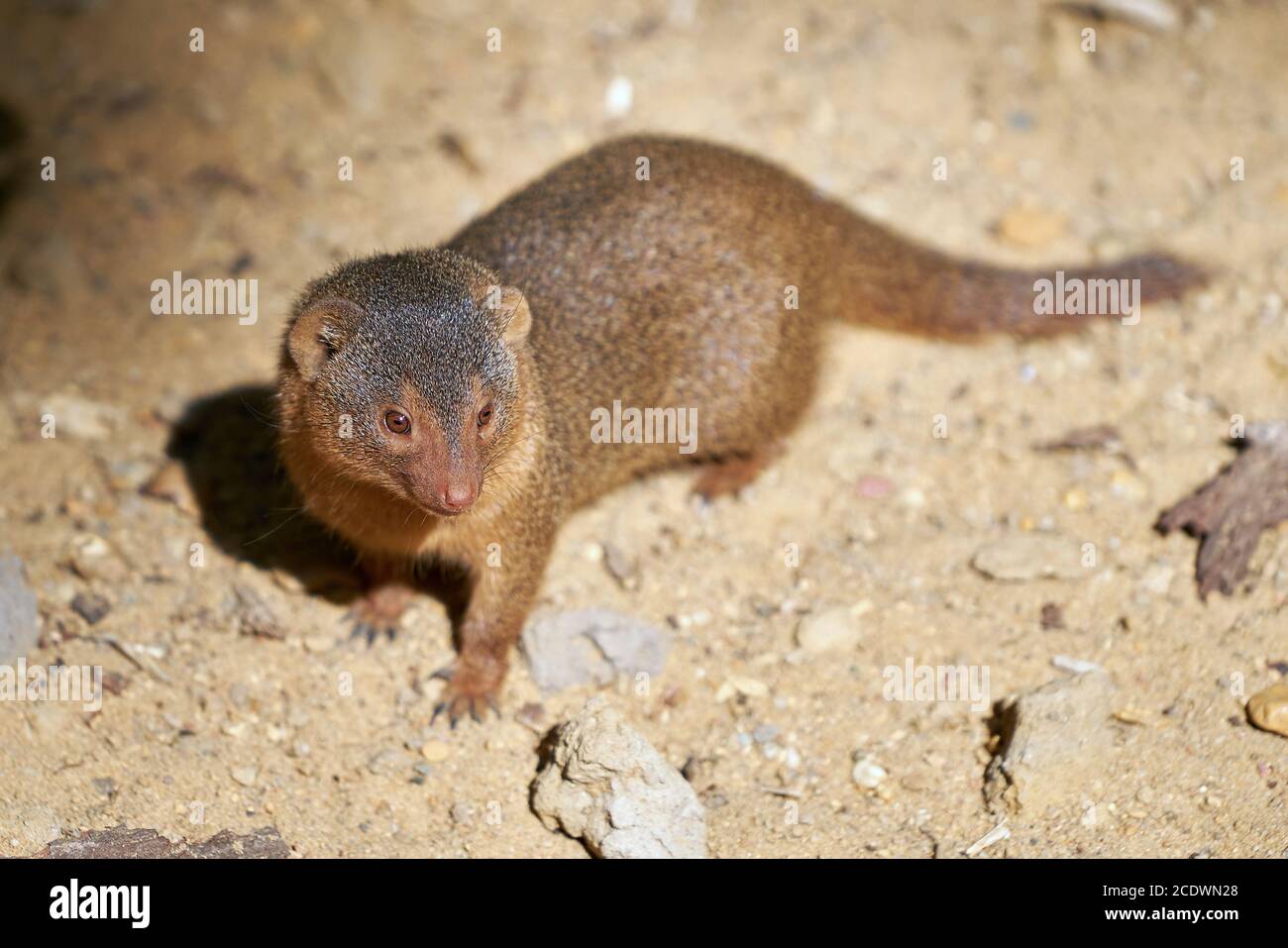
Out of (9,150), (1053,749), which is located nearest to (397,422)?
(1053,749)

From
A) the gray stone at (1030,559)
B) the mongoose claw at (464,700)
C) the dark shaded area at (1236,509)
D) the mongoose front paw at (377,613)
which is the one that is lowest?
the mongoose claw at (464,700)

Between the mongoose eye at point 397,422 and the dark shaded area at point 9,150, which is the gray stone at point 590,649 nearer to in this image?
the mongoose eye at point 397,422

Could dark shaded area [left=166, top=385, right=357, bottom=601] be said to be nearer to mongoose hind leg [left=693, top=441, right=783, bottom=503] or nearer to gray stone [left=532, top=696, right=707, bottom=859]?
gray stone [left=532, top=696, right=707, bottom=859]

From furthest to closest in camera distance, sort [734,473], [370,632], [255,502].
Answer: [734,473]
[255,502]
[370,632]

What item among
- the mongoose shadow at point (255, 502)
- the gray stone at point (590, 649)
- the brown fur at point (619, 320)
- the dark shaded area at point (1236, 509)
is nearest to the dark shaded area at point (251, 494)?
the mongoose shadow at point (255, 502)

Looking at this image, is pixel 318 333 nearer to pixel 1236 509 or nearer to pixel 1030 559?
pixel 1030 559

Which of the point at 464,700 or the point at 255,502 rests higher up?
the point at 255,502
